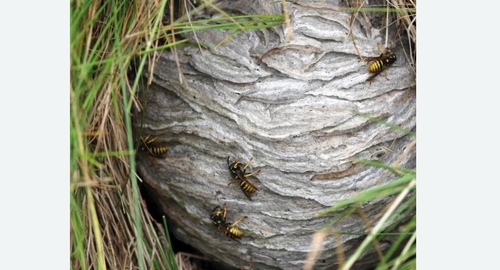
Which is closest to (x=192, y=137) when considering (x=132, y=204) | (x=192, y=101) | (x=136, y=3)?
(x=192, y=101)

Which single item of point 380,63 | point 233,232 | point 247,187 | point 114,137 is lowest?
point 233,232

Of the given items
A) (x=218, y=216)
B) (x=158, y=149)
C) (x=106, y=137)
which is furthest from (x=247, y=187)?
(x=106, y=137)

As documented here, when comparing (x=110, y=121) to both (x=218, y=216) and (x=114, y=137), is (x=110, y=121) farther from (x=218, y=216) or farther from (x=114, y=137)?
(x=218, y=216)

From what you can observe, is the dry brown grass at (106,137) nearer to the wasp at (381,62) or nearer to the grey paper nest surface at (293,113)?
the grey paper nest surface at (293,113)

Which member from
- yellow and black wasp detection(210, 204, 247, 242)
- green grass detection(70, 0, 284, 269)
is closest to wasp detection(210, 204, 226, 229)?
yellow and black wasp detection(210, 204, 247, 242)
